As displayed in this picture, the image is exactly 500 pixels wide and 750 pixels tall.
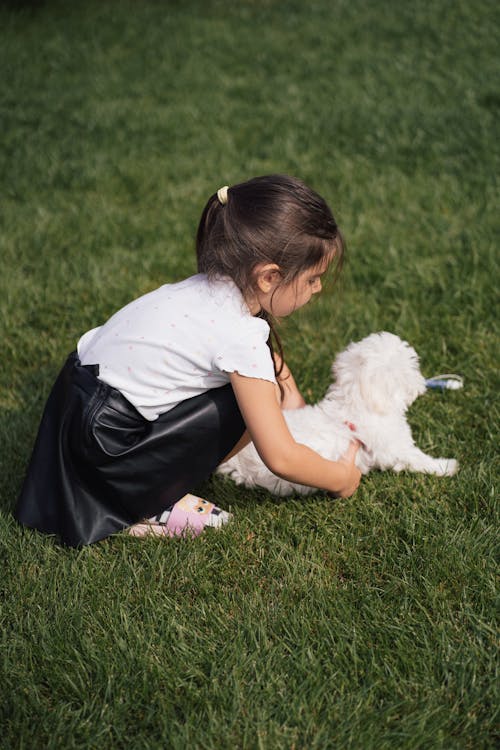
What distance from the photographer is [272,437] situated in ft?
8.00

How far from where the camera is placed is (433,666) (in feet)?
6.94

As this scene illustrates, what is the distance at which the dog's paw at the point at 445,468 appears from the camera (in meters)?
2.88

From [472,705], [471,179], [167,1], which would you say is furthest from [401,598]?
[167,1]

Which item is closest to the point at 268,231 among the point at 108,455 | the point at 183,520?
the point at 108,455

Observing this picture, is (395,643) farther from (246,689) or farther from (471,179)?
(471,179)

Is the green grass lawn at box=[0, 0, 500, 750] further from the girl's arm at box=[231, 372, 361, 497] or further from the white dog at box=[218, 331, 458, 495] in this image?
the girl's arm at box=[231, 372, 361, 497]

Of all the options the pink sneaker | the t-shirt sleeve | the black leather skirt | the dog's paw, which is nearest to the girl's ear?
the t-shirt sleeve

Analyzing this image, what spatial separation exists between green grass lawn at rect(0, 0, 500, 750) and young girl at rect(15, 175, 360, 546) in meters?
0.16

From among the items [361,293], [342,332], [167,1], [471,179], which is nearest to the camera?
[342,332]

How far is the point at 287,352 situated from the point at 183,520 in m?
1.29

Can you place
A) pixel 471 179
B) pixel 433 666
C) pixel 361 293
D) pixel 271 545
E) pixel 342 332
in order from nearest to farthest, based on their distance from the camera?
pixel 433 666, pixel 271 545, pixel 342 332, pixel 361 293, pixel 471 179

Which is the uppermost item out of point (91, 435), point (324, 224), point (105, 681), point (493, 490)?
point (324, 224)

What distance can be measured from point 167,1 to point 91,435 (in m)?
9.89

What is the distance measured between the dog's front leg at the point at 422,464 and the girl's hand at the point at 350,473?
0.58ft
